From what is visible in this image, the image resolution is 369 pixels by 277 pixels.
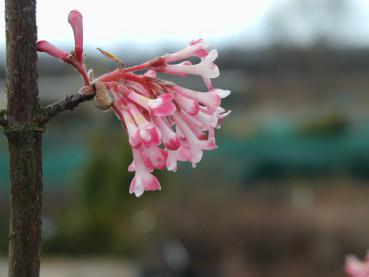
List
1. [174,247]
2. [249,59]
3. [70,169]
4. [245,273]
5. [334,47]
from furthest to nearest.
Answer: [249,59] < [334,47] < [70,169] < [174,247] < [245,273]

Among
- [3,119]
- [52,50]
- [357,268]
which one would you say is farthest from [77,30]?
[357,268]

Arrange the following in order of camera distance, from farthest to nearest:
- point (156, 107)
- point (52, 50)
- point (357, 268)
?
point (357, 268)
point (52, 50)
point (156, 107)

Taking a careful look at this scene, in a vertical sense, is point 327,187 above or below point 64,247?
above

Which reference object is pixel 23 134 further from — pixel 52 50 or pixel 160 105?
pixel 160 105

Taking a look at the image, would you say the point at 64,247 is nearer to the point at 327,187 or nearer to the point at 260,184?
the point at 260,184

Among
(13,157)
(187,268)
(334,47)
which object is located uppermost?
(13,157)

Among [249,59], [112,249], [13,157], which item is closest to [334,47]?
[249,59]

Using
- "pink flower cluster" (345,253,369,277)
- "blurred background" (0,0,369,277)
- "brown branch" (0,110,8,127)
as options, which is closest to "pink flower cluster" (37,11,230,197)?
"brown branch" (0,110,8,127)
